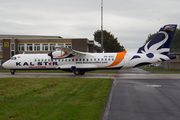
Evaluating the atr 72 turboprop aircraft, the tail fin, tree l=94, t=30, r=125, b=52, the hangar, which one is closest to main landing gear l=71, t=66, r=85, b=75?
the atr 72 turboprop aircraft

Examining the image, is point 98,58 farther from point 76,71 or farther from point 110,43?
point 110,43

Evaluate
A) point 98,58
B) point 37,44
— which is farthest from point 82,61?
point 37,44

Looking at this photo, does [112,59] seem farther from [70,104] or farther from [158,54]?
[70,104]

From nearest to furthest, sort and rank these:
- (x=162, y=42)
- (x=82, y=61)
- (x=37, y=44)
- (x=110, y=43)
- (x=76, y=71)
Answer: (x=162, y=42) → (x=82, y=61) → (x=76, y=71) → (x=37, y=44) → (x=110, y=43)

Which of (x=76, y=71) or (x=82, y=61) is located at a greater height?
(x=82, y=61)

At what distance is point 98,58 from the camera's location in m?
28.5

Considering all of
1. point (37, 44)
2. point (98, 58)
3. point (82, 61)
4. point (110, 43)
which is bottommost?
point (82, 61)

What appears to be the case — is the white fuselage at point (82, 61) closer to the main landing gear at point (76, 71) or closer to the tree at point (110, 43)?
the main landing gear at point (76, 71)

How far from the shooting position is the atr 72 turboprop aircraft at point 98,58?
26.6 m

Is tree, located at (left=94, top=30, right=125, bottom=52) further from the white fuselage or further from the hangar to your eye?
the white fuselage

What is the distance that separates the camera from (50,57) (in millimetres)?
29734

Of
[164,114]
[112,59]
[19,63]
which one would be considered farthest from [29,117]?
[19,63]

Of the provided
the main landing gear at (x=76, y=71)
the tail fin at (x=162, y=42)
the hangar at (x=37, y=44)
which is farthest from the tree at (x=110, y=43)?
the tail fin at (x=162, y=42)

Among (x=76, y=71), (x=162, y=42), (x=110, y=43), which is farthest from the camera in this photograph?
(x=110, y=43)
